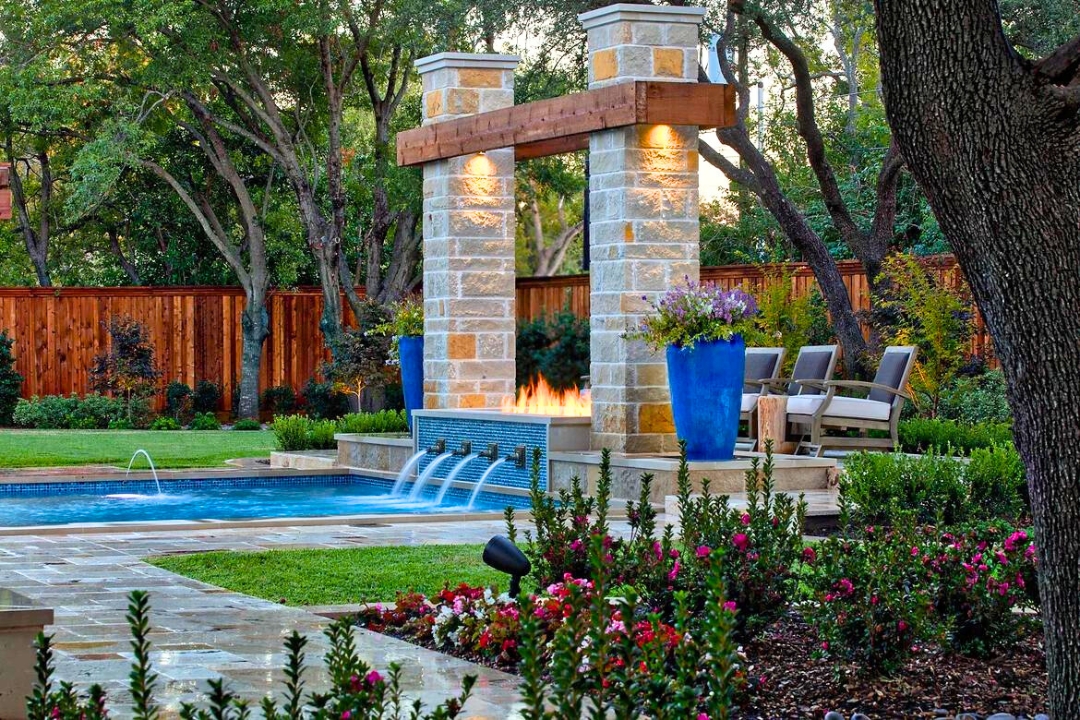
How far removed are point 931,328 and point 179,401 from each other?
39.0 ft

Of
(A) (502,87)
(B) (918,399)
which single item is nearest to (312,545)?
(A) (502,87)

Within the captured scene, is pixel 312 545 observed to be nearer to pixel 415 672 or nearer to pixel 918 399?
pixel 415 672

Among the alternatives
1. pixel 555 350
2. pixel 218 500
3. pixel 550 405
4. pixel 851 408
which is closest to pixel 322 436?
pixel 218 500

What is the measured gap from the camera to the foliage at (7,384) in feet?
71.3

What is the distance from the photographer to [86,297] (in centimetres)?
2281

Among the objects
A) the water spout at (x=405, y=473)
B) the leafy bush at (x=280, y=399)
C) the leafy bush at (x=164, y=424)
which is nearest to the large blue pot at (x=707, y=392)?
the water spout at (x=405, y=473)

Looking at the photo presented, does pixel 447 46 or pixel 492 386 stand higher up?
pixel 447 46

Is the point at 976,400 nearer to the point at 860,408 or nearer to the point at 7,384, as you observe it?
the point at 860,408

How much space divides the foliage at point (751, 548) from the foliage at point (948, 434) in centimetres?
630

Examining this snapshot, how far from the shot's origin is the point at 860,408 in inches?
493

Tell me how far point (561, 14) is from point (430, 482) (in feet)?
20.8

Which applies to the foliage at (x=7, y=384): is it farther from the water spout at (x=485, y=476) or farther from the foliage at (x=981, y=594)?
the foliage at (x=981, y=594)

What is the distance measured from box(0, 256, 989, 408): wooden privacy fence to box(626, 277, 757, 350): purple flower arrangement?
34.8 ft

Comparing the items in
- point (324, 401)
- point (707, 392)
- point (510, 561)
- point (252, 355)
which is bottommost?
point (510, 561)
